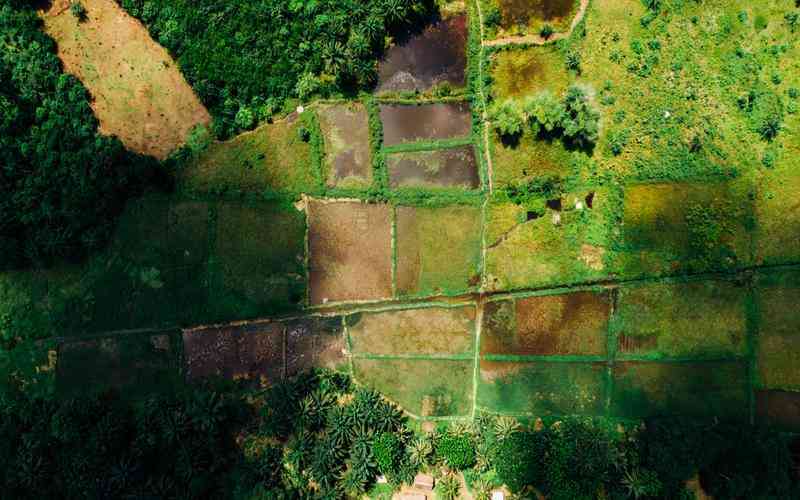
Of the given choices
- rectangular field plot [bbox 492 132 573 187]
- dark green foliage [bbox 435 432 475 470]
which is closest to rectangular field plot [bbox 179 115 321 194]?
rectangular field plot [bbox 492 132 573 187]

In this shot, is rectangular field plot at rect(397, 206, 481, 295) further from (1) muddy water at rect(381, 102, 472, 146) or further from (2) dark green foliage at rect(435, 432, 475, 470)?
(2) dark green foliage at rect(435, 432, 475, 470)

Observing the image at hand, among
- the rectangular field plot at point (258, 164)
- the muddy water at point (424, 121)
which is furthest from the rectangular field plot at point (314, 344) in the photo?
the muddy water at point (424, 121)

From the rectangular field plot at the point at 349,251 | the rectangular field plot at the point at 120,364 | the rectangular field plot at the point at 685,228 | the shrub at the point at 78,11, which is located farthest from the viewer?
the shrub at the point at 78,11

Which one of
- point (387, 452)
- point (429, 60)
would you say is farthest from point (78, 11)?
point (387, 452)

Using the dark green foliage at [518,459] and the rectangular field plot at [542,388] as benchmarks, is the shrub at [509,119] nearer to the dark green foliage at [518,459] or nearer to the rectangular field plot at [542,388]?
the rectangular field plot at [542,388]

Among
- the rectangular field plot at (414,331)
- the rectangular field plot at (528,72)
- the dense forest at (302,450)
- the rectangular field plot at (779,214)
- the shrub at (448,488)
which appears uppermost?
the rectangular field plot at (528,72)

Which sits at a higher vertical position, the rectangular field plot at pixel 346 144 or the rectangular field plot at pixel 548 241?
the rectangular field plot at pixel 346 144
